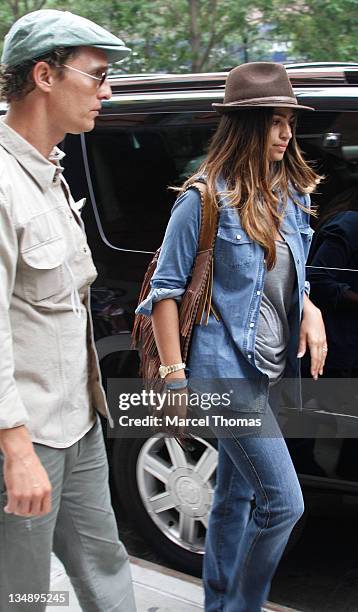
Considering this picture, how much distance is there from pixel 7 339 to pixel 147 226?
173cm

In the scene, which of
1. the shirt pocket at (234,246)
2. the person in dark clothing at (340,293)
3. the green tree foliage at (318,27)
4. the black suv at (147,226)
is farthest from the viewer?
the green tree foliage at (318,27)

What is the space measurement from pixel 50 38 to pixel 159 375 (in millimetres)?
1129

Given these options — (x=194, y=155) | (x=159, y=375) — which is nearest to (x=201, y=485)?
(x=159, y=375)

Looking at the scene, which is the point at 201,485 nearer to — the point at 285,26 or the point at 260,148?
the point at 260,148

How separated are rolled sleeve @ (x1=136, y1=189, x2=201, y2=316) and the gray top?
0.24m

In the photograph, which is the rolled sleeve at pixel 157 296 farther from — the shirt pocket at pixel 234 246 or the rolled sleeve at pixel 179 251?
the shirt pocket at pixel 234 246

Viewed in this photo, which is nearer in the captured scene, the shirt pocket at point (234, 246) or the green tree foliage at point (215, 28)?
the shirt pocket at point (234, 246)

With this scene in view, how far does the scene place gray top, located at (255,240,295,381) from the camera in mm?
2719

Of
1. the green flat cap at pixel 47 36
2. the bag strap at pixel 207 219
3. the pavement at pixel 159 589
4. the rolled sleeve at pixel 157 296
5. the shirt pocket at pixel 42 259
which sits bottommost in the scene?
the pavement at pixel 159 589

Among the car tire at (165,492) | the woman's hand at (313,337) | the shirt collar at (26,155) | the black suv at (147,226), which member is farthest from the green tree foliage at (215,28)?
the shirt collar at (26,155)

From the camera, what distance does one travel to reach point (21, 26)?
214 cm

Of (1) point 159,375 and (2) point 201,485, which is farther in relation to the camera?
(2) point 201,485

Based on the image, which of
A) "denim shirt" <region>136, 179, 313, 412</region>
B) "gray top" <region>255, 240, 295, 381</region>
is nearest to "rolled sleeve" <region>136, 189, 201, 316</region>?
"denim shirt" <region>136, 179, 313, 412</region>

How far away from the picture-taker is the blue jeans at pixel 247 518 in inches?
107
